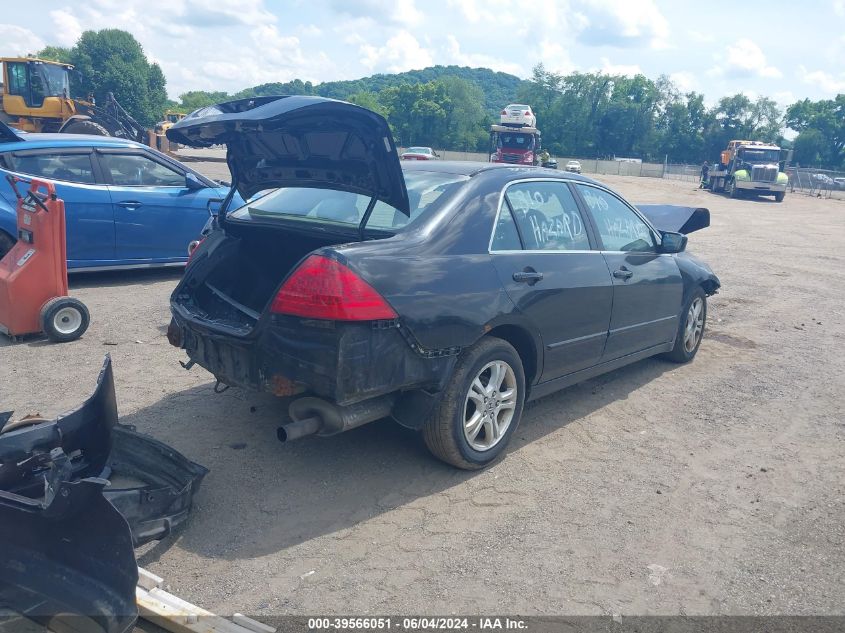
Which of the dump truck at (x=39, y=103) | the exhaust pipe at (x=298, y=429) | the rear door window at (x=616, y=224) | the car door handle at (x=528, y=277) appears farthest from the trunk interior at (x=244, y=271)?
the dump truck at (x=39, y=103)

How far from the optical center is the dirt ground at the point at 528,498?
306 cm

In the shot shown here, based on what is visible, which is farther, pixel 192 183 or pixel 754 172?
pixel 754 172

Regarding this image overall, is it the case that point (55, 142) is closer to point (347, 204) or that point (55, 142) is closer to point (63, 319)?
point (63, 319)

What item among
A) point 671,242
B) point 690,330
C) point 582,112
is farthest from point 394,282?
point 582,112

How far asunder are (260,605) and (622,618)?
150 cm

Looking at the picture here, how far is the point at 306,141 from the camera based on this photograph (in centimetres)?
400

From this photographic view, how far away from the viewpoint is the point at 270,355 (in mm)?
3598

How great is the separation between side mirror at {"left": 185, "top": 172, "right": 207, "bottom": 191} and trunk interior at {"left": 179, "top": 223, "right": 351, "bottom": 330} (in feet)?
14.4

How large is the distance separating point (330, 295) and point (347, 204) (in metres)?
1.13

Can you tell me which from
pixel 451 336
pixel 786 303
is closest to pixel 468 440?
pixel 451 336

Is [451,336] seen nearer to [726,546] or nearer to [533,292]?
[533,292]

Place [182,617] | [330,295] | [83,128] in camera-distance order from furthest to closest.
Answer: [83,128] < [330,295] < [182,617]

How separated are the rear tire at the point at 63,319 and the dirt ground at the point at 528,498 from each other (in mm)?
175

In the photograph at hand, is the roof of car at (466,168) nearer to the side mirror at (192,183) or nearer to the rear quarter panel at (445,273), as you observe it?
the rear quarter panel at (445,273)
